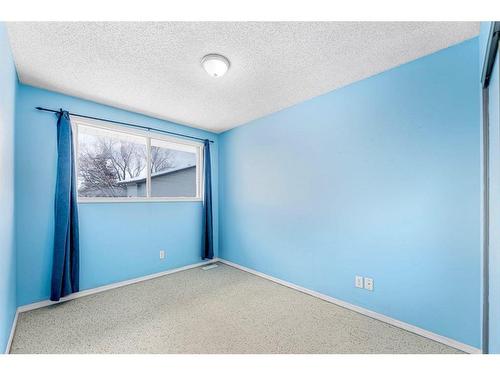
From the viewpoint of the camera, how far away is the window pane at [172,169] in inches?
130

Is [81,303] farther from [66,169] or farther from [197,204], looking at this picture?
[197,204]

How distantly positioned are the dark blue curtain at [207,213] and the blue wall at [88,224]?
0.13 meters

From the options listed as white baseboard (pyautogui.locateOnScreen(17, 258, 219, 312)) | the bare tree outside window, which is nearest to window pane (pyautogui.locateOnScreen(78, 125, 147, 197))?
the bare tree outside window

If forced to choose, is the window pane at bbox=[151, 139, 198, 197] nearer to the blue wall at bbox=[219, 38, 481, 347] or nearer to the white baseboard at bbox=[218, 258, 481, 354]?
the blue wall at bbox=[219, 38, 481, 347]

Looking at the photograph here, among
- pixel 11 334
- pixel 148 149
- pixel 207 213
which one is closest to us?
pixel 11 334

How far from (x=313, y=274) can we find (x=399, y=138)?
1.69 meters

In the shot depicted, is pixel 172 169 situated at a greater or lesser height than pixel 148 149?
lesser

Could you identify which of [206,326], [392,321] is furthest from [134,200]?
[392,321]

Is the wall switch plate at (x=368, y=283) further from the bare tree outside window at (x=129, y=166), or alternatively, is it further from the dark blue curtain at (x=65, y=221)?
the dark blue curtain at (x=65, y=221)

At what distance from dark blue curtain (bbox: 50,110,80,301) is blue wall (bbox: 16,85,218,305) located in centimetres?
10

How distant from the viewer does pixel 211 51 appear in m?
1.77

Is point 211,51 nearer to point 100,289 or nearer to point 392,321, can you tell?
point 392,321

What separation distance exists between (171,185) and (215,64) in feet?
7.07
